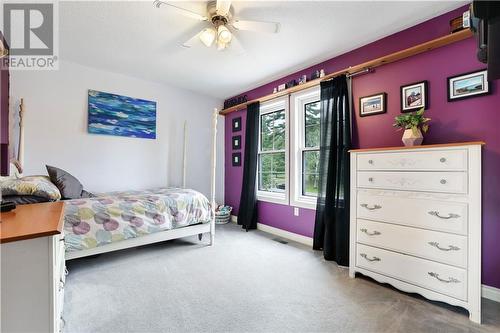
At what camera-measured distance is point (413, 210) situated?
1907 mm

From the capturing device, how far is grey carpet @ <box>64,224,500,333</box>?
1580 mm

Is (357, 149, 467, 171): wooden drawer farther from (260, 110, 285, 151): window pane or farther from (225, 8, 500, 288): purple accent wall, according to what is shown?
(260, 110, 285, 151): window pane

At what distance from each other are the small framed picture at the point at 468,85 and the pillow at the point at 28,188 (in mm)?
3528

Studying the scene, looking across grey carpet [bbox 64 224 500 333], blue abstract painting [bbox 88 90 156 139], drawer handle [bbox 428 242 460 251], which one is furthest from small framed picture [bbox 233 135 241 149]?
drawer handle [bbox 428 242 460 251]

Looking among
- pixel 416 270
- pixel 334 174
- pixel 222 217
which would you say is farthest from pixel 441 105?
pixel 222 217

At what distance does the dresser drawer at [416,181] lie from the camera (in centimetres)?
171

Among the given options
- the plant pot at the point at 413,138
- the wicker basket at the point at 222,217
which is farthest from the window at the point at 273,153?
the plant pot at the point at 413,138

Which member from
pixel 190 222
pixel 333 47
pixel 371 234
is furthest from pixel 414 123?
pixel 190 222

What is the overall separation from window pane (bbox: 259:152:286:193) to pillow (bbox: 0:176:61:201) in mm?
2786

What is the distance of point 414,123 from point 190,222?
2.61m

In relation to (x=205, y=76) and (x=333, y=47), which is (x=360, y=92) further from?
(x=205, y=76)

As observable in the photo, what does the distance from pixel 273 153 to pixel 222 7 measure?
2387 millimetres

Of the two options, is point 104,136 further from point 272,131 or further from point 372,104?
point 372,104

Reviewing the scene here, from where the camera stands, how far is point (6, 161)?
1.64 m
